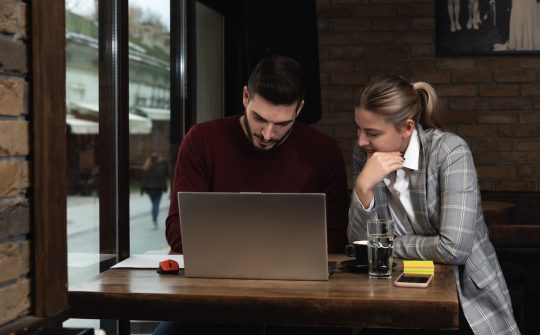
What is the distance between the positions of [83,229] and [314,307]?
1.37 meters

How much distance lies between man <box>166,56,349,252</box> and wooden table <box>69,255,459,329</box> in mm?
548

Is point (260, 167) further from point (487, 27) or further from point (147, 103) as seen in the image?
point (487, 27)

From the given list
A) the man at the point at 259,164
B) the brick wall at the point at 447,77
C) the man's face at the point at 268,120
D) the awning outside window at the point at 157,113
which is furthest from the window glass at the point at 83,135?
the brick wall at the point at 447,77

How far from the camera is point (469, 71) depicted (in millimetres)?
4465

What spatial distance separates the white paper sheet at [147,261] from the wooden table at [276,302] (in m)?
0.20

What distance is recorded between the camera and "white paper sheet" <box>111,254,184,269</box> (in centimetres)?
191

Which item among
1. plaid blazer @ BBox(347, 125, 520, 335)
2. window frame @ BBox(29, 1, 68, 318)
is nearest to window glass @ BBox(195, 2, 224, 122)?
plaid blazer @ BBox(347, 125, 520, 335)

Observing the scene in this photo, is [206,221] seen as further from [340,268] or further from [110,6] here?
[110,6]

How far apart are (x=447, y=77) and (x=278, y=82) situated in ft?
8.58

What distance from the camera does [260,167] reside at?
232 centimetres

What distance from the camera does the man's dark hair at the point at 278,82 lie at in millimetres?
2102

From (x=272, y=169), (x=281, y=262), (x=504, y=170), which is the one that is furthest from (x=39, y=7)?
(x=504, y=170)

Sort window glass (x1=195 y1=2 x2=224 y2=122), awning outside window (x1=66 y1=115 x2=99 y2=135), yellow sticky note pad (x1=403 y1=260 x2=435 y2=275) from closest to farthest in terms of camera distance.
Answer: yellow sticky note pad (x1=403 y1=260 x2=435 y2=275)
awning outside window (x1=66 y1=115 x2=99 y2=135)
window glass (x1=195 y1=2 x2=224 y2=122)

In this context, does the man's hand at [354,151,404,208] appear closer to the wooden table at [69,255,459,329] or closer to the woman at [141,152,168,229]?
the wooden table at [69,255,459,329]
